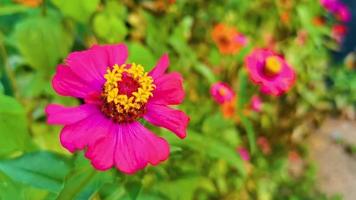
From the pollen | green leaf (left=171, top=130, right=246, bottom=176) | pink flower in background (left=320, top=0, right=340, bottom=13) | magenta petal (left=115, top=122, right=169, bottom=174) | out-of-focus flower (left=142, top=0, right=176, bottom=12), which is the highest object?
the pollen

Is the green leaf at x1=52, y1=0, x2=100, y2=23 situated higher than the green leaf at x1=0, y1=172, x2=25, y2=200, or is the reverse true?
the green leaf at x1=52, y1=0, x2=100, y2=23

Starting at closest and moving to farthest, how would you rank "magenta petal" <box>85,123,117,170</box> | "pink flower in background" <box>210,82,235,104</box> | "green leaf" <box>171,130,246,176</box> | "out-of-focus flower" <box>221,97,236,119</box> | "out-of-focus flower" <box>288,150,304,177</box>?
1. "magenta petal" <box>85,123,117,170</box>
2. "green leaf" <box>171,130,246,176</box>
3. "pink flower in background" <box>210,82,235,104</box>
4. "out-of-focus flower" <box>221,97,236,119</box>
5. "out-of-focus flower" <box>288,150,304,177</box>

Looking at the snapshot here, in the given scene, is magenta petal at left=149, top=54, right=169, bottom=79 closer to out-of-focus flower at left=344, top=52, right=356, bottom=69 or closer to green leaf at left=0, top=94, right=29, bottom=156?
green leaf at left=0, top=94, right=29, bottom=156

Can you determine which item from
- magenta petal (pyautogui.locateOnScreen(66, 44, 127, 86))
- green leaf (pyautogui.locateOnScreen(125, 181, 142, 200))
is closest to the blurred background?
green leaf (pyautogui.locateOnScreen(125, 181, 142, 200))

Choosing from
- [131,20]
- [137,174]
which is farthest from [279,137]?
[137,174]

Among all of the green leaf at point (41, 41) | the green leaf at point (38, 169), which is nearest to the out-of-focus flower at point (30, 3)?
the green leaf at point (41, 41)

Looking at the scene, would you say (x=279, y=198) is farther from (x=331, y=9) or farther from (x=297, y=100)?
(x=331, y=9)

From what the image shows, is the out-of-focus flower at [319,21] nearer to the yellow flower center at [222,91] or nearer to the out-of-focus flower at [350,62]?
the out-of-focus flower at [350,62]
